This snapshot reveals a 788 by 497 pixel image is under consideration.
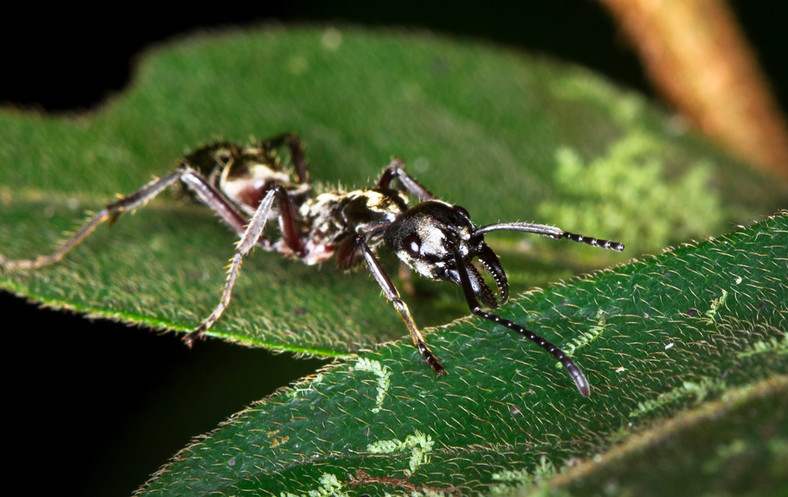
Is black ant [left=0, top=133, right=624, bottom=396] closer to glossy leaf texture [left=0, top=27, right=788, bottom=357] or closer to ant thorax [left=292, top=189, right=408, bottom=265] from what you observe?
ant thorax [left=292, top=189, right=408, bottom=265]

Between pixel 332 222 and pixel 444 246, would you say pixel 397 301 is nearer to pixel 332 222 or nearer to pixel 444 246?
pixel 444 246

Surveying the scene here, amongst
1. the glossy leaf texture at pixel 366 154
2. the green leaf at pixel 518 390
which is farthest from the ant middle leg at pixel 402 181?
A: the green leaf at pixel 518 390

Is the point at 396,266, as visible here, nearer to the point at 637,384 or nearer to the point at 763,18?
the point at 637,384

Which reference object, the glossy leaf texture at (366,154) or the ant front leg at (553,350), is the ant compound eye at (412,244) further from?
the ant front leg at (553,350)

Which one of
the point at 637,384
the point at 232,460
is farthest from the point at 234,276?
the point at 637,384

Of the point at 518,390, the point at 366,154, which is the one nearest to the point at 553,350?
the point at 518,390

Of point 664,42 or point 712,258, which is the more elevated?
point 664,42
